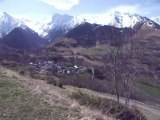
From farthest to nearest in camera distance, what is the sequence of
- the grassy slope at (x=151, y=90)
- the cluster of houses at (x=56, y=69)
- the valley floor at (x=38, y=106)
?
the grassy slope at (x=151, y=90) → the cluster of houses at (x=56, y=69) → the valley floor at (x=38, y=106)

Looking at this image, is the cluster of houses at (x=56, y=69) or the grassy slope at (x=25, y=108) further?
the cluster of houses at (x=56, y=69)

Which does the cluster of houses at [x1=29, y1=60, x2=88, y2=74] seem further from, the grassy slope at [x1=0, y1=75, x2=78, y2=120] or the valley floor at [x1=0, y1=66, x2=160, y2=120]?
the grassy slope at [x1=0, y1=75, x2=78, y2=120]

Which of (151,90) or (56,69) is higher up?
(56,69)

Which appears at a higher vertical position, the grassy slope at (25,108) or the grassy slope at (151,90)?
the grassy slope at (25,108)

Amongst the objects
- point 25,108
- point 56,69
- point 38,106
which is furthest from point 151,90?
point 25,108

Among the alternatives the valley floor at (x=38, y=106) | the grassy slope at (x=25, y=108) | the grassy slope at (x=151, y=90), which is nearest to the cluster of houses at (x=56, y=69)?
the grassy slope at (x=151, y=90)

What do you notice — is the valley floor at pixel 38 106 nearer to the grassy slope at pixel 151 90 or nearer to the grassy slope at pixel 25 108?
the grassy slope at pixel 25 108

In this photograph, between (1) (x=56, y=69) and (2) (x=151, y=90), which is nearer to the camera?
(2) (x=151, y=90)

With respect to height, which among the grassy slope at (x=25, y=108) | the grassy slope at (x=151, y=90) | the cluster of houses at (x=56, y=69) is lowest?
the grassy slope at (x=151, y=90)

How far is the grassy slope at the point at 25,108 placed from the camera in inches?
451

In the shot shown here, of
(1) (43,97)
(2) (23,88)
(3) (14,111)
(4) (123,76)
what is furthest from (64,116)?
(4) (123,76)

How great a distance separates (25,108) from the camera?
1248 centimetres

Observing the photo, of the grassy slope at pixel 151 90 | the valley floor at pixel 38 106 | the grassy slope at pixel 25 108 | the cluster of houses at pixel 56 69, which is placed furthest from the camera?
the grassy slope at pixel 151 90

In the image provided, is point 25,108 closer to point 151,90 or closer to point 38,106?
point 38,106
